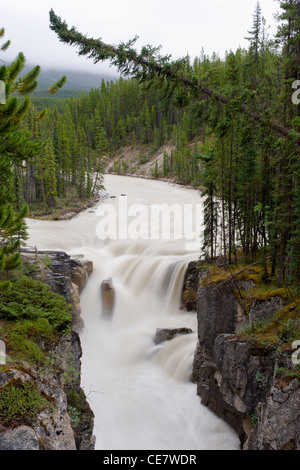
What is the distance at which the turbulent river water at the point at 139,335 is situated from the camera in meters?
14.6

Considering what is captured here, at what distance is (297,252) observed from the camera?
564 inches

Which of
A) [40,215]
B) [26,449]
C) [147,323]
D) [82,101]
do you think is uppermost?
[82,101]

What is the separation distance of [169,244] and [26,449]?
2173cm

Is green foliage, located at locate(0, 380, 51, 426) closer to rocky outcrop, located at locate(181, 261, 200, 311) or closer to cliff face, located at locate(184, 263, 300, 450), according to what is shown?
cliff face, located at locate(184, 263, 300, 450)

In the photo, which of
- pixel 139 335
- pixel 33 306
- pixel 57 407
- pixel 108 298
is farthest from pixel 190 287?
pixel 57 407

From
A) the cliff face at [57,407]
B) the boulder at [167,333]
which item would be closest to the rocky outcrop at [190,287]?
the boulder at [167,333]

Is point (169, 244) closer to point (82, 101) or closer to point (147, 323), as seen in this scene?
point (147, 323)

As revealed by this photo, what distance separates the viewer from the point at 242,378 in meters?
12.7

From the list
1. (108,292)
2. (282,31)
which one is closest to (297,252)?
(282,31)

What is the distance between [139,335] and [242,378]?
928 cm

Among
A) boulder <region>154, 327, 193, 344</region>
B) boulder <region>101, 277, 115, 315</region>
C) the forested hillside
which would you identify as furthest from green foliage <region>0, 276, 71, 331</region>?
boulder <region>101, 277, 115, 315</region>

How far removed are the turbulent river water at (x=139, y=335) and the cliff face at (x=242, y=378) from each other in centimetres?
102

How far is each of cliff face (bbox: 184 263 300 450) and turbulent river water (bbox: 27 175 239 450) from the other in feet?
3.35

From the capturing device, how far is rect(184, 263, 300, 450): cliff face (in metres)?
9.96
